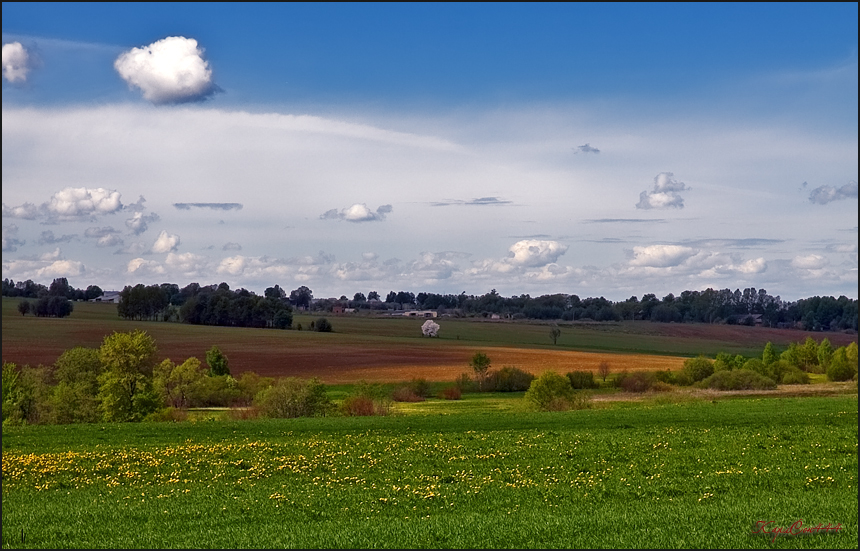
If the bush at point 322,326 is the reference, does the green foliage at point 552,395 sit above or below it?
below

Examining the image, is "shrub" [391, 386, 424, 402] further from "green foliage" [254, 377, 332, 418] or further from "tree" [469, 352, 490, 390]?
"green foliage" [254, 377, 332, 418]

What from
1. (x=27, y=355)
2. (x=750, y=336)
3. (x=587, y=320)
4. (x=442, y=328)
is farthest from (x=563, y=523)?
(x=587, y=320)

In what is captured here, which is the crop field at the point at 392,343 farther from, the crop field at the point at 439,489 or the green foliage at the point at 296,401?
the crop field at the point at 439,489

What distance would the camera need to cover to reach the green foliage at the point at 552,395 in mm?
56344

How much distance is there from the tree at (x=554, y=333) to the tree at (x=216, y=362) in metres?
47.6

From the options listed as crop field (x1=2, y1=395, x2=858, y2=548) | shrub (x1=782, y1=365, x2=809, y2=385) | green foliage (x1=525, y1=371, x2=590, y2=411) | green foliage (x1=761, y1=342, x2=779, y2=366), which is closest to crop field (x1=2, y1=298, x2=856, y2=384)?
green foliage (x1=761, y1=342, x2=779, y2=366)

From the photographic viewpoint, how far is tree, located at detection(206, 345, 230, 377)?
78.4 metres

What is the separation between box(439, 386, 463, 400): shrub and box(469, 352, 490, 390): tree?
14.9 feet

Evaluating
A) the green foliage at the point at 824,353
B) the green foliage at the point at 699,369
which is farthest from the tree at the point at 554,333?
the green foliage at the point at 824,353

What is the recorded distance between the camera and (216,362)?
79.6 meters

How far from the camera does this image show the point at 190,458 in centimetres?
2450

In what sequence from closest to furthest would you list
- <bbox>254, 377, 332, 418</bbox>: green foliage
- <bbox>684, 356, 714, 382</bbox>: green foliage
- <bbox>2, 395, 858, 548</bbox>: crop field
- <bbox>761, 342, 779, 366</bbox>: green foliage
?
<bbox>2, 395, 858, 548</bbox>: crop field < <bbox>254, 377, 332, 418</bbox>: green foliage < <bbox>684, 356, 714, 382</bbox>: green foliage < <bbox>761, 342, 779, 366</bbox>: green foliage

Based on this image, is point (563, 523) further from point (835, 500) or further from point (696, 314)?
point (696, 314)
